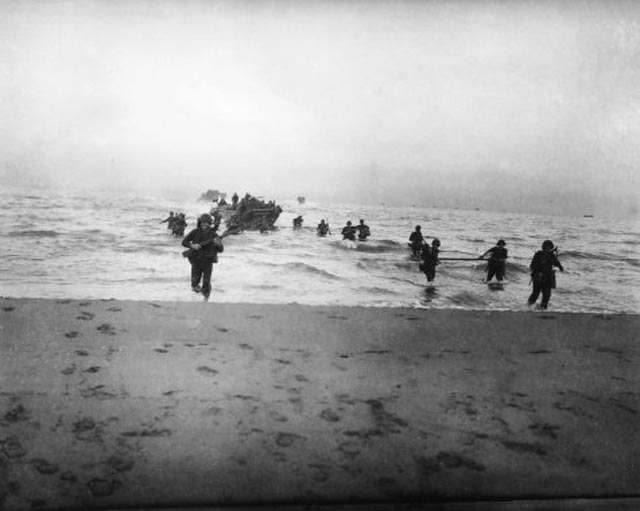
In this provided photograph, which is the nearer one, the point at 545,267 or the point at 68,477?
the point at 68,477

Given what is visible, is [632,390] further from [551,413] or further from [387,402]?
[387,402]

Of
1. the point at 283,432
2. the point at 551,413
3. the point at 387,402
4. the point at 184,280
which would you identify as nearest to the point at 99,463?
the point at 283,432

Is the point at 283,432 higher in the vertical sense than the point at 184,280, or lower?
higher

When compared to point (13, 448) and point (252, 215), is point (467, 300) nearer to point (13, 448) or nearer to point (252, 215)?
point (13, 448)

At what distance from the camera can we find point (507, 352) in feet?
15.4

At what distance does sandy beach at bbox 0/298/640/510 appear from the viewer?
2.52 m

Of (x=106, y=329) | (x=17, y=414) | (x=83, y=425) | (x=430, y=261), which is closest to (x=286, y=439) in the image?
(x=83, y=425)

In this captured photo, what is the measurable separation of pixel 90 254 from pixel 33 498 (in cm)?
1919

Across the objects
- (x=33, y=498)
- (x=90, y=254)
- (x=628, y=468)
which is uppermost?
(x=628, y=468)

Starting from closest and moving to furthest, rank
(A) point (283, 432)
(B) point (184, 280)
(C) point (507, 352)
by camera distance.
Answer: (A) point (283, 432), (C) point (507, 352), (B) point (184, 280)

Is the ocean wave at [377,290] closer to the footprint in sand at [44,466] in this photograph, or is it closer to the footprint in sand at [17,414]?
the footprint in sand at [17,414]

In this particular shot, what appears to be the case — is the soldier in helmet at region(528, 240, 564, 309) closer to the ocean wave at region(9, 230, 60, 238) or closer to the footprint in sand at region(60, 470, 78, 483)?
the footprint in sand at region(60, 470, 78, 483)

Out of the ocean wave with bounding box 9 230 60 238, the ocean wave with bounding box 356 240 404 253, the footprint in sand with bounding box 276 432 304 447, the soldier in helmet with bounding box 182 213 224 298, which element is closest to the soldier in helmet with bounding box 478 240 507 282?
the soldier in helmet with bounding box 182 213 224 298

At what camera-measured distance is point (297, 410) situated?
10.8 feet
